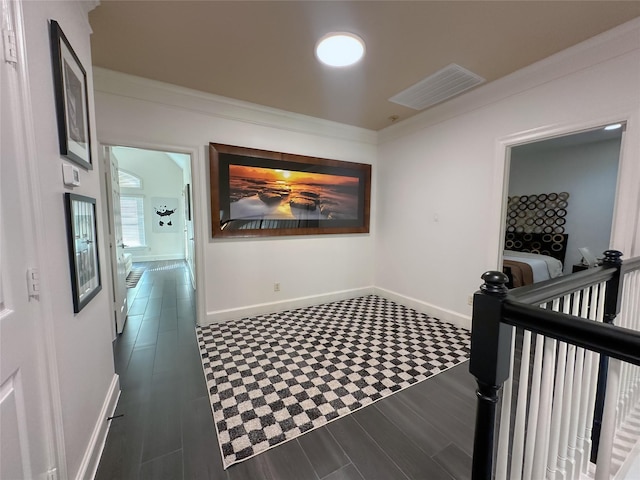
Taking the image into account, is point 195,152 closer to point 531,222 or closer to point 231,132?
point 231,132

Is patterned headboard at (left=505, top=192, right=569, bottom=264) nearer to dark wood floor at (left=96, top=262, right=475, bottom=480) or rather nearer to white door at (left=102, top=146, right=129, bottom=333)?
dark wood floor at (left=96, top=262, right=475, bottom=480)

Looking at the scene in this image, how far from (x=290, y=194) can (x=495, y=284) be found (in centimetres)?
287

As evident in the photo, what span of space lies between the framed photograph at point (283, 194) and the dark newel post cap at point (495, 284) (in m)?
2.75

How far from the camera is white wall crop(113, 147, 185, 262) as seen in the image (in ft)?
23.2

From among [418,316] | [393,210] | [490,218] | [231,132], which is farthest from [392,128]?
[418,316]

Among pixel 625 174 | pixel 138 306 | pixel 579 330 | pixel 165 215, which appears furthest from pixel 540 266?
pixel 165 215

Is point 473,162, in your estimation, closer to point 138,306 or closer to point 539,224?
point 539,224

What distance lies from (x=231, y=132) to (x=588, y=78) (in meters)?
3.24

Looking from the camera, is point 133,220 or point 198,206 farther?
point 133,220

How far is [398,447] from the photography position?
1.44 meters

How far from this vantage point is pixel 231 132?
2998 mm

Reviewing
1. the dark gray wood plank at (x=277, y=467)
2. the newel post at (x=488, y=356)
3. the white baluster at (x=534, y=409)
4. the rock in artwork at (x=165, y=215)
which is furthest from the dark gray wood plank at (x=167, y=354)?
the rock in artwork at (x=165, y=215)

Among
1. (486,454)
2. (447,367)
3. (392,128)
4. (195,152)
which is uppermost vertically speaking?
(392,128)

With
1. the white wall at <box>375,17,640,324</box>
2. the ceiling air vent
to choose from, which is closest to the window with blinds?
the white wall at <box>375,17,640,324</box>
